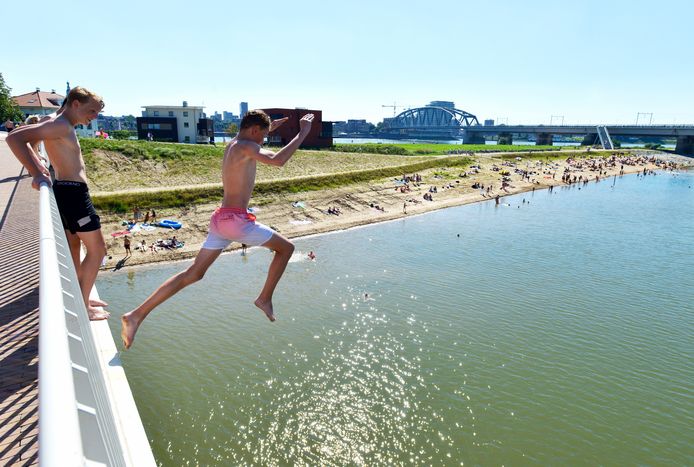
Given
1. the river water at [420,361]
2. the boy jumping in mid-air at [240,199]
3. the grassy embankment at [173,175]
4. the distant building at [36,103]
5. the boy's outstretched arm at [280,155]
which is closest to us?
the boy's outstretched arm at [280,155]

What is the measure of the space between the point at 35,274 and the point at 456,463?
12.8 meters

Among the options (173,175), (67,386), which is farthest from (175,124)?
(67,386)

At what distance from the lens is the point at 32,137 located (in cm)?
520

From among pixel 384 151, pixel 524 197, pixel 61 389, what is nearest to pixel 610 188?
pixel 524 197

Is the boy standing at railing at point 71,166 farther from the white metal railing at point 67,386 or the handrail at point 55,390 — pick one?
the handrail at point 55,390

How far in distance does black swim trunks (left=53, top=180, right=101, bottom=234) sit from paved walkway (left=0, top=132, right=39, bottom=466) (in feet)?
7.55

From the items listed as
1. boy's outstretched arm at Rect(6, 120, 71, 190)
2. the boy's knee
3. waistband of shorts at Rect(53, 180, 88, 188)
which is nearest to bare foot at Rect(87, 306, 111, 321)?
waistband of shorts at Rect(53, 180, 88, 188)

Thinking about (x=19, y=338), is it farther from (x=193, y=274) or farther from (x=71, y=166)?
(x=193, y=274)

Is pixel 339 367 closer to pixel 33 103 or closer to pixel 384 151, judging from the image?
pixel 384 151

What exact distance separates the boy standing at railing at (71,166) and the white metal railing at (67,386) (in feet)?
3.69

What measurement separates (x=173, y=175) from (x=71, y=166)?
45146mm

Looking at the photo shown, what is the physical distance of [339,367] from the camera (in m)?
17.1

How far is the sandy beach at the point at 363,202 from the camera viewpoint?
3058 centimetres

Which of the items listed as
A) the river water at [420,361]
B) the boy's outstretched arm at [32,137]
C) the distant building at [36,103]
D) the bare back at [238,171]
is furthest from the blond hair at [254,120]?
the distant building at [36,103]
